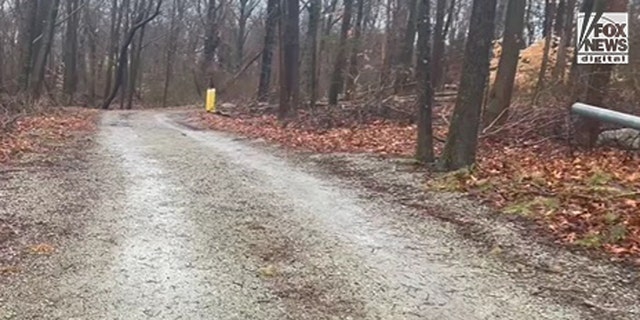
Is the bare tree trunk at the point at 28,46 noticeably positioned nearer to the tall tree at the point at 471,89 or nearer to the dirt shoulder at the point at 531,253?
the dirt shoulder at the point at 531,253

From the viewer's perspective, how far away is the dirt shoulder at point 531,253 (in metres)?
4.36

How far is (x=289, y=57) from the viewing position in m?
17.7

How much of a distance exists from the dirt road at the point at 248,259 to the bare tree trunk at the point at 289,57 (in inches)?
370

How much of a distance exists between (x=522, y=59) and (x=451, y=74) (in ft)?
12.8

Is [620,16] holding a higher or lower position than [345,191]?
higher

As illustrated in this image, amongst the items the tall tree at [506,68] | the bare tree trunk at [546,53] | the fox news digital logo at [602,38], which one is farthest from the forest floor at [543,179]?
the bare tree trunk at [546,53]

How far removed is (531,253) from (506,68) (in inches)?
338

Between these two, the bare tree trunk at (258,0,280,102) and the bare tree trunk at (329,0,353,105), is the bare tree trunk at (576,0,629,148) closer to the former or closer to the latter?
the bare tree trunk at (329,0,353,105)

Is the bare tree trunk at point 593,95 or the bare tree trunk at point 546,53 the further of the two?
the bare tree trunk at point 546,53

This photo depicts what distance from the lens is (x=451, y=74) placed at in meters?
25.6

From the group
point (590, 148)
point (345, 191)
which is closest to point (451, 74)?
point (590, 148)

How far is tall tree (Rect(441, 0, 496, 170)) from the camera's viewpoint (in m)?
8.33

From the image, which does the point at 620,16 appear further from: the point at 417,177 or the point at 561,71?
the point at 417,177

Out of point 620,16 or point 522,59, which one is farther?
point 522,59
